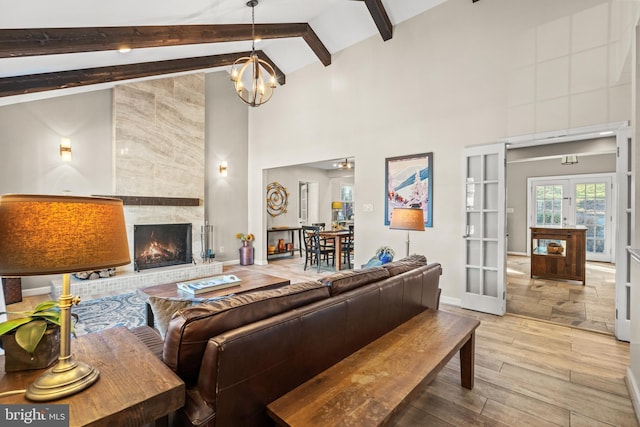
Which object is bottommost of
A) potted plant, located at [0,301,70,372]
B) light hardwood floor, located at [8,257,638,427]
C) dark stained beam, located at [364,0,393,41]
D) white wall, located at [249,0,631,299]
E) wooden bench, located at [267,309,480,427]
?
light hardwood floor, located at [8,257,638,427]

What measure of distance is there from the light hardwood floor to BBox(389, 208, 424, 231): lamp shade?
1319 mm

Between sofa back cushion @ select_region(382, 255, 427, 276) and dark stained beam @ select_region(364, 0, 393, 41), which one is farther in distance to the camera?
dark stained beam @ select_region(364, 0, 393, 41)

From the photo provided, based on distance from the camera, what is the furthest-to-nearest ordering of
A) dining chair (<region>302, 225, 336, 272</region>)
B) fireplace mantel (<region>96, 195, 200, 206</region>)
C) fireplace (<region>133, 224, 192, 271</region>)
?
dining chair (<region>302, 225, 336, 272</region>) < fireplace (<region>133, 224, 192, 271</region>) < fireplace mantel (<region>96, 195, 200, 206</region>)

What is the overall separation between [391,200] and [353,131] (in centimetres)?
144

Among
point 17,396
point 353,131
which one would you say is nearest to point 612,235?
point 353,131

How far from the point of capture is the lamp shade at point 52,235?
2.83 feet

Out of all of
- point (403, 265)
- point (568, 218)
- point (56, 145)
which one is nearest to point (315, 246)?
point (403, 265)

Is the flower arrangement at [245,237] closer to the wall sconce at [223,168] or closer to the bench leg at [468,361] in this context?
the wall sconce at [223,168]

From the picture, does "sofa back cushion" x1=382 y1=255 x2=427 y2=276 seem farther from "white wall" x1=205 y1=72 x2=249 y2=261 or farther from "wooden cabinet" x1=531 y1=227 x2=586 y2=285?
"white wall" x1=205 y1=72 x2=249 y2=261

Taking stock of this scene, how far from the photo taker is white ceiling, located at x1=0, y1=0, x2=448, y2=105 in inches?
108

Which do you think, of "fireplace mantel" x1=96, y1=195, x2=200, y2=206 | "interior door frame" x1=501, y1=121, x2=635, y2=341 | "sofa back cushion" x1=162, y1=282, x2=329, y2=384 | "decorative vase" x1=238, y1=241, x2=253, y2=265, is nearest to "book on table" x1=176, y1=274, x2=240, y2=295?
"sofa back cushion" x1=162, y1=282, x2=329, y2=384

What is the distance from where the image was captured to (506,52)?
3.80 metres

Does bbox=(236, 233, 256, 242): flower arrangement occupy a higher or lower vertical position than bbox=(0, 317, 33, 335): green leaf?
lower

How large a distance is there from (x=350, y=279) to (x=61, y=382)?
4.61 feet
